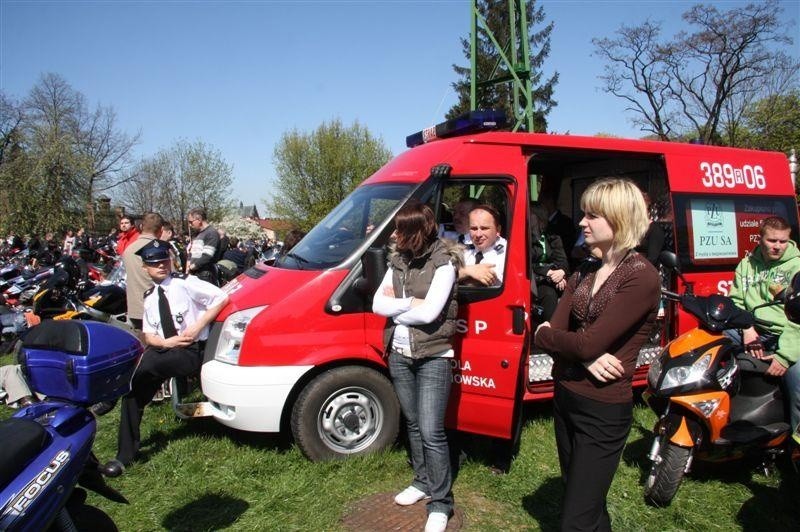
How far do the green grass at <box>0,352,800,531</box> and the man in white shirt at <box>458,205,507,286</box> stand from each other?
148cm

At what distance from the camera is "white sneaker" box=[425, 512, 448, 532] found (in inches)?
127

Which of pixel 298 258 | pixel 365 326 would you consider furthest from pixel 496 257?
pixel 298 258

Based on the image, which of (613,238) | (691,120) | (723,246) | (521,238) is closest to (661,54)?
(691,120)

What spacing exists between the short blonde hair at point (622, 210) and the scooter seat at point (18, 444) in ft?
7.96

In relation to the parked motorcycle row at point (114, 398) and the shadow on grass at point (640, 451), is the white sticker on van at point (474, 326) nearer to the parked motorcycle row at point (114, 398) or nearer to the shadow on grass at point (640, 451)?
the parked motorcycle row at point (114, 398)

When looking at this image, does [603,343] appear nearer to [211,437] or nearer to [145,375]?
[145,375]

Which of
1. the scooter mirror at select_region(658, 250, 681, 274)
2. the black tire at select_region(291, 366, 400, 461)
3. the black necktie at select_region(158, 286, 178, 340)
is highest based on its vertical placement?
the scooter mirror at select_region(658, 250, 681, 274)

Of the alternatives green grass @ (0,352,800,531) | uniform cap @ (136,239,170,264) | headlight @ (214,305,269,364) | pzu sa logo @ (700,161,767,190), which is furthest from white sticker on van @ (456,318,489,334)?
pzu sa logo @ (700,161,767,190)

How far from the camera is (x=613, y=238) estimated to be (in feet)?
7.78

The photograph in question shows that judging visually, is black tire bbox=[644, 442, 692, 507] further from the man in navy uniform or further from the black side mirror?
the man in navy uniform

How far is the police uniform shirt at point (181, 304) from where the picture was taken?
425cm

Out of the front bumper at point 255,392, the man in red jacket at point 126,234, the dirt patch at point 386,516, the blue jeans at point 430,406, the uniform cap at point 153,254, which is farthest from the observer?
the man in red jacket at point 126,234

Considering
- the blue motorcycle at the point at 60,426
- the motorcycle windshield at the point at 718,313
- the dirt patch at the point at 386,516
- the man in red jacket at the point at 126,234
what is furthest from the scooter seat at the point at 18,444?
the man in red jacket at the point at 126,234

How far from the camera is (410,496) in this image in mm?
3570
